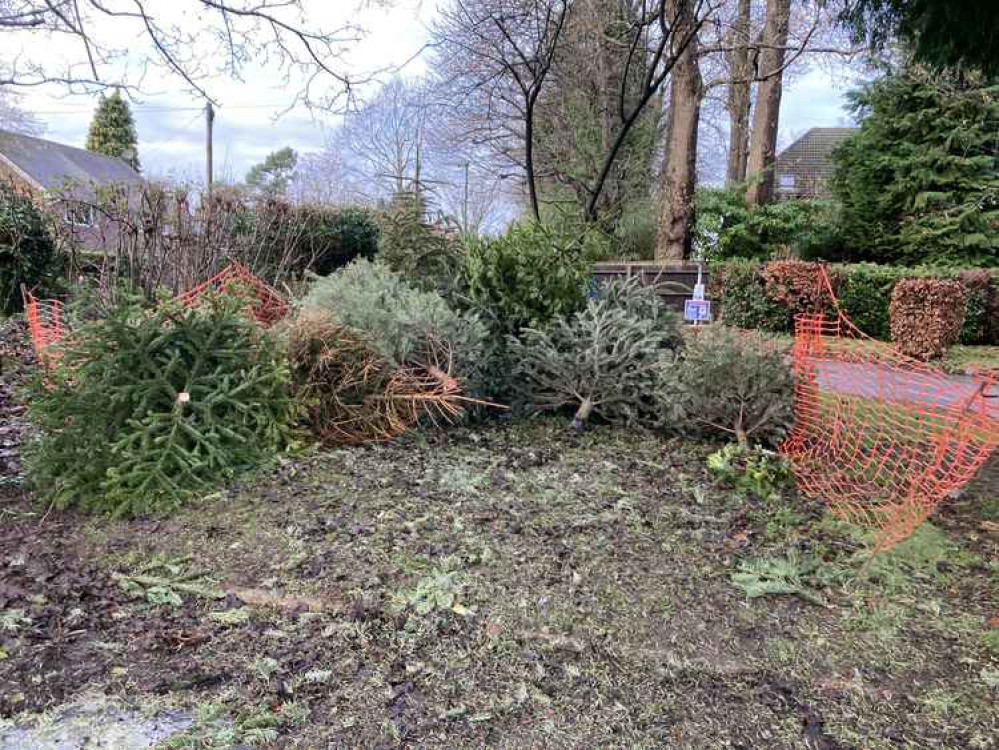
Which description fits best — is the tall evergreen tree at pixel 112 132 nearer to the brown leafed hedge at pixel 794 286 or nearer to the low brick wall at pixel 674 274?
the low brick wall at pixel 674 274

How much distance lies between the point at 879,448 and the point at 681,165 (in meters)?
7.26

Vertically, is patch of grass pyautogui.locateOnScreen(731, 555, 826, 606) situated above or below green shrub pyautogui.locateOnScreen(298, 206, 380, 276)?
below

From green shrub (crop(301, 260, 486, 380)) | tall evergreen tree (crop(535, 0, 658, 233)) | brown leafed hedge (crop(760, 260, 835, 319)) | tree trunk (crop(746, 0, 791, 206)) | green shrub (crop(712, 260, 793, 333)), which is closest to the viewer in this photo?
green shrub (crop(301, 260, 486, 380))

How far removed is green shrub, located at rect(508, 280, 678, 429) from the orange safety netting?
2.77 feet

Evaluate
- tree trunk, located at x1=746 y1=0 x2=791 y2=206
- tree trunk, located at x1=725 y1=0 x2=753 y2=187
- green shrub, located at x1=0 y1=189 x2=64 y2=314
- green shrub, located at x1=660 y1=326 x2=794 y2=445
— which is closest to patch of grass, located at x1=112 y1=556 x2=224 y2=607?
green shrub, located at x1=660 y1=326 x2=794 y2=445

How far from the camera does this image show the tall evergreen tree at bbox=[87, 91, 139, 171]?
2742cm

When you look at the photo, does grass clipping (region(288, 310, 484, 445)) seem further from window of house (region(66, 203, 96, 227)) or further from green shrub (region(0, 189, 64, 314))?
green shrub (region(0, 189, 64, 314))

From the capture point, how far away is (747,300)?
10.3 m

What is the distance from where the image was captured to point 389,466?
11.6 ft

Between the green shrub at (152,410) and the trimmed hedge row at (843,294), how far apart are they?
26.0 ft

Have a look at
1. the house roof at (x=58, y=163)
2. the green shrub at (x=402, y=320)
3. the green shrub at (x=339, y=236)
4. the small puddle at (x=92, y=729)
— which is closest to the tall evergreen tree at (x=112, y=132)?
the house roof at (x=58, y=163)

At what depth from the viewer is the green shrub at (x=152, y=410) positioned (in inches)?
119

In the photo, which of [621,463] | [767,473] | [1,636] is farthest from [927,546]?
[1,636]

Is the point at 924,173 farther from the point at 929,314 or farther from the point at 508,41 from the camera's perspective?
the point at 508,41
